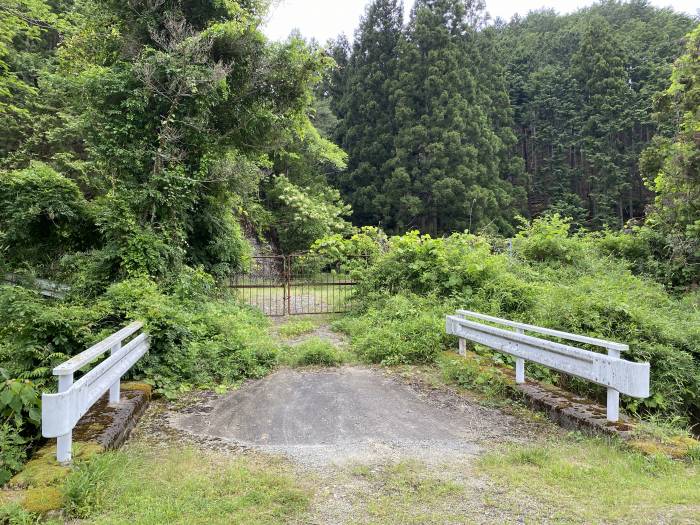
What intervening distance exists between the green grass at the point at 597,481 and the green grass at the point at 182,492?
1.50 metres

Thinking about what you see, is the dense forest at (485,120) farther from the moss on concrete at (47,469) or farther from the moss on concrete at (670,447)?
the moss on concrete at (47,469)

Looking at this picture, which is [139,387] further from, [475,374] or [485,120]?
[485,120]

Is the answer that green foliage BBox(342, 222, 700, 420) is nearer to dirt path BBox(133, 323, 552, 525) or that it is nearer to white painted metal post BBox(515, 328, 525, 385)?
white painted metal post BBox(515, 328, 525, 385)

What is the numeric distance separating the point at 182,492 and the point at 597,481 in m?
2.91

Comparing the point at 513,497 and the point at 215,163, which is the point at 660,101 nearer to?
the point at 215,163

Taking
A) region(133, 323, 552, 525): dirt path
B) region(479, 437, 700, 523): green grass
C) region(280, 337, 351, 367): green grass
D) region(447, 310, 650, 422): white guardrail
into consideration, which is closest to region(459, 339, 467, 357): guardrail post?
region(447, 310, 650, 422): white guardrail

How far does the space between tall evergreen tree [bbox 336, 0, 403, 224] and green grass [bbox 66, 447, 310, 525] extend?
30.1 m

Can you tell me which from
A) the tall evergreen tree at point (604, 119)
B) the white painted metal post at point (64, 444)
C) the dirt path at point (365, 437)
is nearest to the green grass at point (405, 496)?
the dirt path at point (365, 437)

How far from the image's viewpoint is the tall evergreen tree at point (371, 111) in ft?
113

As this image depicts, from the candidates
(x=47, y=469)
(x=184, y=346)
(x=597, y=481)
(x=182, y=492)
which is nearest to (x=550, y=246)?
(x=184, y=346)

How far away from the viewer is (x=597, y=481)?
3.26 metres

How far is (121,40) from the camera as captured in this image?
1018 centimetres

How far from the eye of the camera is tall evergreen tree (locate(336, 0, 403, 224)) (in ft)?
113

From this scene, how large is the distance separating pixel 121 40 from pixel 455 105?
26546 mm
